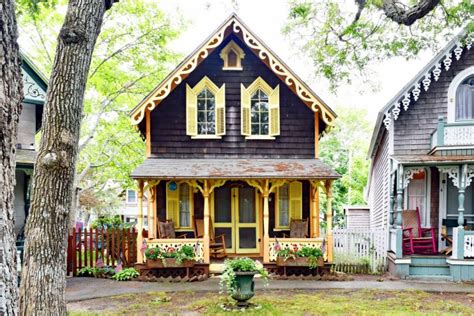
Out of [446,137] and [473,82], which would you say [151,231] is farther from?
[473,82]

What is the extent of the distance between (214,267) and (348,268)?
4.13 meters

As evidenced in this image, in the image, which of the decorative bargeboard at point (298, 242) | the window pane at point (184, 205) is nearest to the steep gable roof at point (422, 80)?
the decorative bargeboard at point (298, 242)

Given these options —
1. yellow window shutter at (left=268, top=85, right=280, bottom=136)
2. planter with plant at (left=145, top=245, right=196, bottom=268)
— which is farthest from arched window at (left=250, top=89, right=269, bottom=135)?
planter with plant at (left=145, top=245, right=196, bottom=268)

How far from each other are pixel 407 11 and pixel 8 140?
8.00 meters

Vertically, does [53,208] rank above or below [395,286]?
above

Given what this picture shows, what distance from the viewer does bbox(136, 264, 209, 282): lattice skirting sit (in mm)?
9859

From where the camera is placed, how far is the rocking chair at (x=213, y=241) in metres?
11.3

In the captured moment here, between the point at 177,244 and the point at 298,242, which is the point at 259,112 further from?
the point at 177,244

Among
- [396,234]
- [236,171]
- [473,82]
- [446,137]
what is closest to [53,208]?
[236,171]

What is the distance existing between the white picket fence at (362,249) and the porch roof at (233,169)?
A: 8.10ft

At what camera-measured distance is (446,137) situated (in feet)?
35.1

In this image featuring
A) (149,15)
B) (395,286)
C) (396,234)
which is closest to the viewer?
(395,286)

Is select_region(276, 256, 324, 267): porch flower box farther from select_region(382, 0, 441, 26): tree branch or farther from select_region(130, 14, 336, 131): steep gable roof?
select_region(382, 0, 441, 26): tree branch

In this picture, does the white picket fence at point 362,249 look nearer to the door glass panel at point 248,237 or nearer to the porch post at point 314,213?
the porch post at point 314,213
